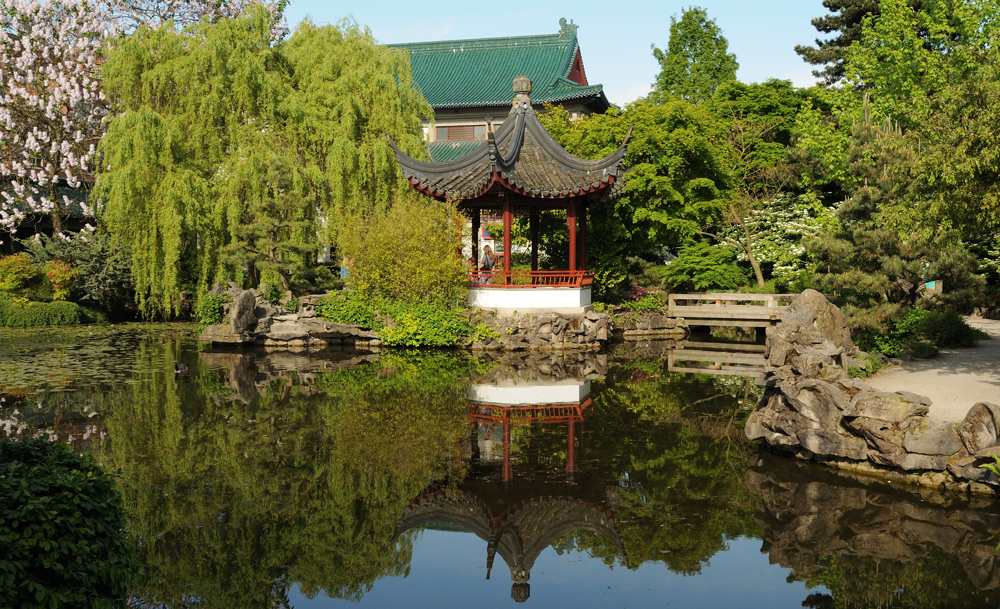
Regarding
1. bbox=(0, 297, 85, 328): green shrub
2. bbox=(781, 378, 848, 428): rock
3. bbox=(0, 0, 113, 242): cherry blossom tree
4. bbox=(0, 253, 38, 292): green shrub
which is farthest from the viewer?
bbox=(0, 0, 113, 242): cherry blossom tree

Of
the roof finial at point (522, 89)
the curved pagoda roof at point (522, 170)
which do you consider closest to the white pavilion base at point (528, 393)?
the curved pagoda roof at point (522, 170)

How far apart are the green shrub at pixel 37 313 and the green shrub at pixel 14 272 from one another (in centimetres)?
41

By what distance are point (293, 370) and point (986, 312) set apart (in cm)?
1855

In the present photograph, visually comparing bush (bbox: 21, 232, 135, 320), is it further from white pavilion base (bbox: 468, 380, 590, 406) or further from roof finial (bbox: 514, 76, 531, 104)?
white pavilion base (bbox: 468, 380, 590, 406)

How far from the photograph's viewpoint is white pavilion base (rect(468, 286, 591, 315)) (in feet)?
61.0

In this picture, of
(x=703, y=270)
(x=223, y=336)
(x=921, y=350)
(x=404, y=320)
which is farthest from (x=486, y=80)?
(x=921, y=350)

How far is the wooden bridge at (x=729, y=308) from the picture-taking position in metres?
20.5

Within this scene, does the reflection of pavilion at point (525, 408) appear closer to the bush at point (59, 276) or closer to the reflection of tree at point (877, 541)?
the reflection of tree at point (877, 541)

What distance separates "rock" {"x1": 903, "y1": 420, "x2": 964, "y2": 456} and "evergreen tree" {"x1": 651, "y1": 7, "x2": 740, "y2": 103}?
27.8 metres

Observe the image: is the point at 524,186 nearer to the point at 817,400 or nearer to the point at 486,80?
the point at 817,400

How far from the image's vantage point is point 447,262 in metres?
18.4

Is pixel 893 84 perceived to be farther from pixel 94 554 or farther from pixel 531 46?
pixel 94 554

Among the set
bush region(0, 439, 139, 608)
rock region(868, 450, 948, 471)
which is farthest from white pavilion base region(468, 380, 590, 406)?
bush region(0, 439, 139, 608)

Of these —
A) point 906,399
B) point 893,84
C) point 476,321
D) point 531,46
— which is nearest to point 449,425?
point 906,399
